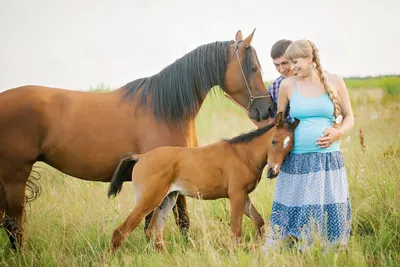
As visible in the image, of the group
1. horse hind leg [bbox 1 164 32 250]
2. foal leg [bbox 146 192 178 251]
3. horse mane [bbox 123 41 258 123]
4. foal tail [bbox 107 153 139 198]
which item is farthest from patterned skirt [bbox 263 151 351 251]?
horse hind leg [bbox 1 164 32 250]

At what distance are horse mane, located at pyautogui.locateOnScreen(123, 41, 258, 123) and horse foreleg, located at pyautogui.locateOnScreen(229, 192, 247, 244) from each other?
1117 millimetres

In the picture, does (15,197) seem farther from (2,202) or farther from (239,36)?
(239,36)

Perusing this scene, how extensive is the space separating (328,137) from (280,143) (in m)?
0.42

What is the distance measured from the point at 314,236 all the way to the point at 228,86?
1.97 m

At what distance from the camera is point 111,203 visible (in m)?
6.06

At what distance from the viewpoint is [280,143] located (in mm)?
4008

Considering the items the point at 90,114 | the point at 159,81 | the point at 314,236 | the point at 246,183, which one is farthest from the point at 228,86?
the point at 314,236

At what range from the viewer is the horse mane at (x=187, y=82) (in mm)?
4914

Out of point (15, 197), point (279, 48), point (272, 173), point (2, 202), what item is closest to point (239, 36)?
point (279, 48)

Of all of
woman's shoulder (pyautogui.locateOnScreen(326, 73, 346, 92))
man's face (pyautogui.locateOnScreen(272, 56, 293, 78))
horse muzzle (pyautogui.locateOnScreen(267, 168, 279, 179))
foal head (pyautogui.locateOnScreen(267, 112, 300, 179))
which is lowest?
horse muzzle (pyautogui.locateOnScreen(267, 168, 279, 179))

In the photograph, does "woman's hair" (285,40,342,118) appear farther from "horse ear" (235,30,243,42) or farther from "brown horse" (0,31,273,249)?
"horse ear" (235,30,243,42)

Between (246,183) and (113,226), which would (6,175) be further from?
(246,183)

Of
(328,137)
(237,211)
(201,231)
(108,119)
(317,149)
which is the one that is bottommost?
(201,231)

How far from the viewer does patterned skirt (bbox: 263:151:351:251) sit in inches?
157
